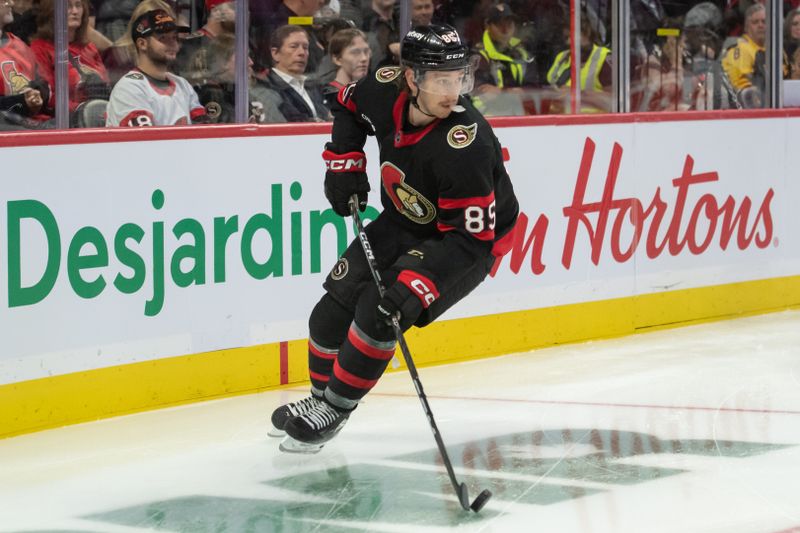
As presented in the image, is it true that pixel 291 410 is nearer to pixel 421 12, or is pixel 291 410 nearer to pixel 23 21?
pixel 23 21

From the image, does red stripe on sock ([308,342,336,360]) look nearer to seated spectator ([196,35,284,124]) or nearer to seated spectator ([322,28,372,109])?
seated spectator ([196,35,284,124])

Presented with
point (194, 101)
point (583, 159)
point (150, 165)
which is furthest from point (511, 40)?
→ point (150, 165)

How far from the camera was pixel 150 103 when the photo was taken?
5.78 metres

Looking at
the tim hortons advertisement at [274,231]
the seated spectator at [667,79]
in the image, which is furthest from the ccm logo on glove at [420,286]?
the seated spectator at [667,79]

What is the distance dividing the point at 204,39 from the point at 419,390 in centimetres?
219

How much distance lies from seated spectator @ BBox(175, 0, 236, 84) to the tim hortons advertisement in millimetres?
371

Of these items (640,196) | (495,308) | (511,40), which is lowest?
(495,308)

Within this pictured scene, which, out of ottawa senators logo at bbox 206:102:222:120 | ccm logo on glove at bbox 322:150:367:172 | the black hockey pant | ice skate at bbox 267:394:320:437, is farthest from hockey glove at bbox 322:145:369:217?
ottawa senators logo at bbox 206:102:222:120

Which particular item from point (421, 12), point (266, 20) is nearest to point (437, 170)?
point (266, 20)

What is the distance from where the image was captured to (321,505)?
4.19 metres

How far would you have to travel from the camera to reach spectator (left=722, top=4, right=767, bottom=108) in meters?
8.16

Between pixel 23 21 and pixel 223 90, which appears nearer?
pixel 23 21

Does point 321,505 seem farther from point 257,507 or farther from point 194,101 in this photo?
point 194,101

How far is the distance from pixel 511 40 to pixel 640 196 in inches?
37.5
